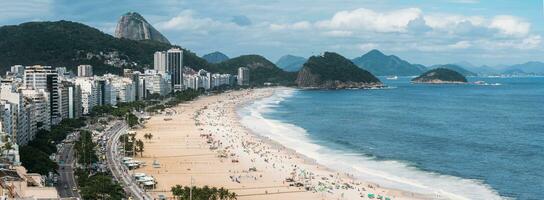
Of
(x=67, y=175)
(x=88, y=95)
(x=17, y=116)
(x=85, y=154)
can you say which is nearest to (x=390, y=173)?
(x=85, y=154)

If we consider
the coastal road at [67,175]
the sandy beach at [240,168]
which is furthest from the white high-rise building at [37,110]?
the sandy beach at [240,168]

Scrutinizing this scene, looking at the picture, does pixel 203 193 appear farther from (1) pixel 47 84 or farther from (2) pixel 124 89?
(2) pixel 124 89

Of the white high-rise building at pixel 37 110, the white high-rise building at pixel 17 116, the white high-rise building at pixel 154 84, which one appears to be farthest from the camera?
the white high-rise building at pixel 154 84

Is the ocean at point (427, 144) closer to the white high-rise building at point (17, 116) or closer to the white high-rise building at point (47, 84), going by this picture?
the white high-rise building at point (47, 84)

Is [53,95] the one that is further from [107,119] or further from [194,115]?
[194,115]

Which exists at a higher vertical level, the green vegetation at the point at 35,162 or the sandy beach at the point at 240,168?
the green vegetation at the point at 35,162
